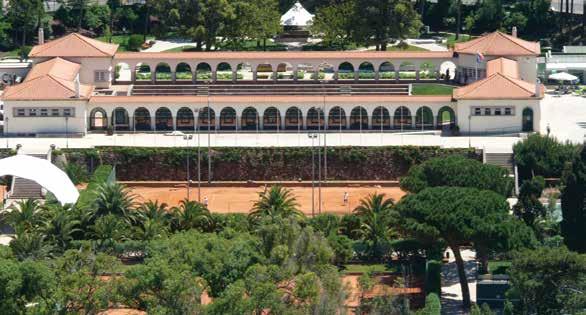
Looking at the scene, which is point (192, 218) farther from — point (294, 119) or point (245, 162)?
point (294, 119)

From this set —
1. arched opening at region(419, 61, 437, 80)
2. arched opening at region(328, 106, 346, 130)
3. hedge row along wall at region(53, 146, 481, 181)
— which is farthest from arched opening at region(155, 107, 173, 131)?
arched opening at region(419, 61, 437, 80)

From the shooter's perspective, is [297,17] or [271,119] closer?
[271,119]

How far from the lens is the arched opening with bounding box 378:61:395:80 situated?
417 ft

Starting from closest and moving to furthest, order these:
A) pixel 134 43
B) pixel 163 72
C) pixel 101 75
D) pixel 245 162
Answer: pixel 245 162, pixel 101 75, pixel 163 72, pixel 134 43

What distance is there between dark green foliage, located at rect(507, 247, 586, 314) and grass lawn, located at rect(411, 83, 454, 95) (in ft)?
141

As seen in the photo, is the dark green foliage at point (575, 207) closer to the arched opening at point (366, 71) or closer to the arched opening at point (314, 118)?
the arched opening at point (314, 118)

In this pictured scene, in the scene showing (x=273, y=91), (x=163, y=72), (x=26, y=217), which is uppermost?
(x=163, y=72)

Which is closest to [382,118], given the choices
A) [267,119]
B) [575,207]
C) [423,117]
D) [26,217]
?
[423,117]

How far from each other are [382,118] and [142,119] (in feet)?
43.1

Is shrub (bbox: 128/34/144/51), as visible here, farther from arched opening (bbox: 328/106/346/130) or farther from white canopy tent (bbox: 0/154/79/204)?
white canopy tent (bbox: 0/154/79/204)

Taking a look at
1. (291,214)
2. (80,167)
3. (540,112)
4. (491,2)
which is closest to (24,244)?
(291,214)

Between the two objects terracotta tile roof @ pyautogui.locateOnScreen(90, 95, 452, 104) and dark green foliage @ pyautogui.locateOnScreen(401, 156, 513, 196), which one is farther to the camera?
terracotta tile roof @ pyautogui.locateOnScreen(90, 95, 452, 104)

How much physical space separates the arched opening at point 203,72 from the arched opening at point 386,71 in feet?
33.8

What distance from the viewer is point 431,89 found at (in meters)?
122
